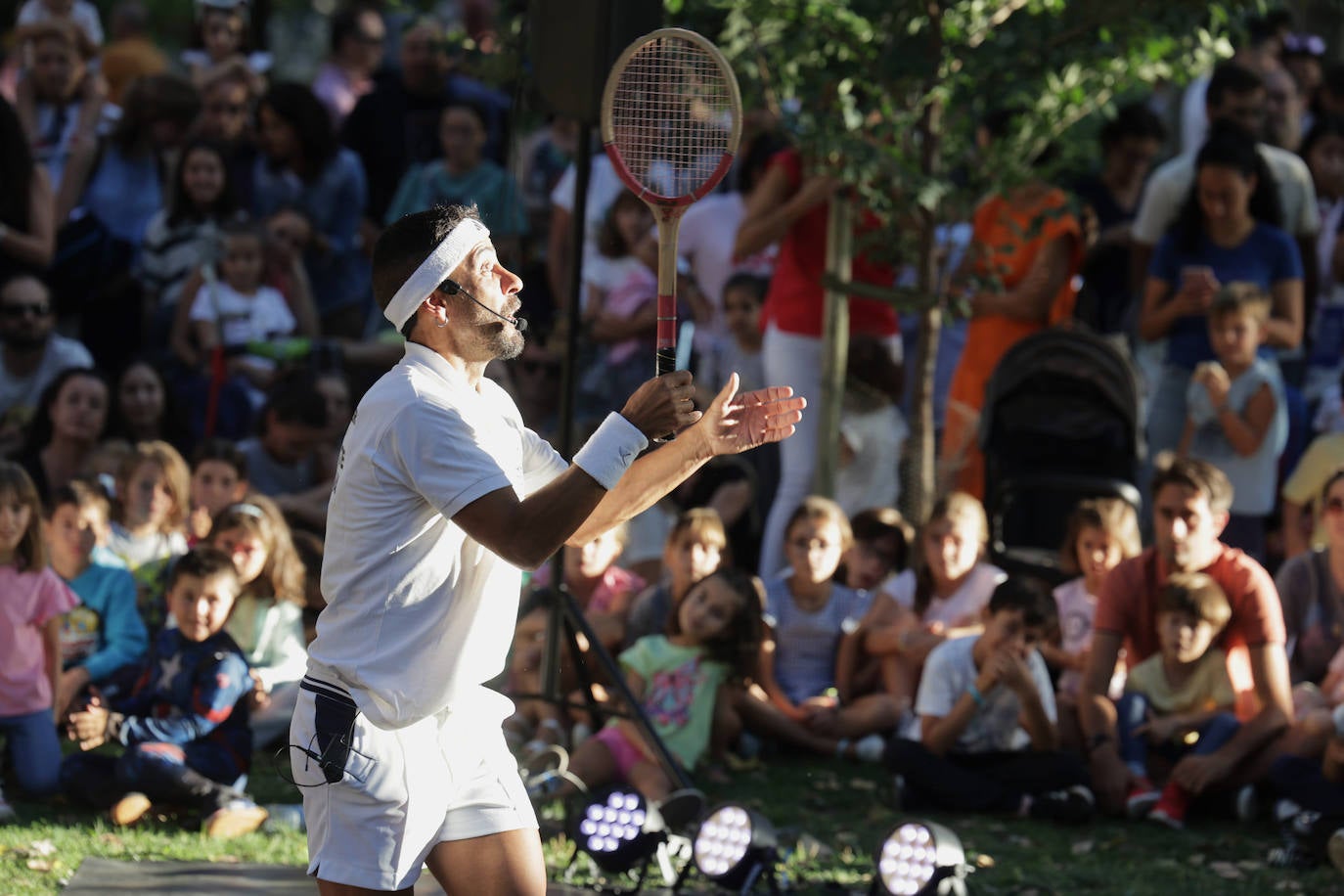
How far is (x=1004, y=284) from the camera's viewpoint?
8672mm

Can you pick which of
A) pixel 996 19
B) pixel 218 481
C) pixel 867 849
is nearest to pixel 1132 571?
pixel 867 849

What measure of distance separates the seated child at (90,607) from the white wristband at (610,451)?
3.99 m

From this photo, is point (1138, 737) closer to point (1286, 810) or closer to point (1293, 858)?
point (1286, 810)

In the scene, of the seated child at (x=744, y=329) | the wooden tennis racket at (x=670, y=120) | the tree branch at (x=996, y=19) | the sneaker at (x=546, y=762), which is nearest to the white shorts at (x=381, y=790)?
the wooden tennis racket at (x=670, y=120)

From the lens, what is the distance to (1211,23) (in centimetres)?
786

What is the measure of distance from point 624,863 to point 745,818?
0.39 m

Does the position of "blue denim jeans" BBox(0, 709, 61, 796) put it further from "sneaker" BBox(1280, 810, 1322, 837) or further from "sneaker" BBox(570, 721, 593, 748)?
"sneaker" BBox(1280, 810, 1322, 837)

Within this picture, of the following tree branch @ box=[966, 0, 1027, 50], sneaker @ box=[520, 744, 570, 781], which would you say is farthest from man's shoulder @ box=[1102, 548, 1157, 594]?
tree branch @ box=[966, 0, 1027, 50]

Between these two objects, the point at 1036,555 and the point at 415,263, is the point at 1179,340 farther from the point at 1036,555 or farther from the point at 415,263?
the point at 415,263

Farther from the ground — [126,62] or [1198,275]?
[126,62]

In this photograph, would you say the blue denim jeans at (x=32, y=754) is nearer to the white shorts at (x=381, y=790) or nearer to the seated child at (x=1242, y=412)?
the white shorts at (x=381, y=790)

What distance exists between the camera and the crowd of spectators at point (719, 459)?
6730 mm

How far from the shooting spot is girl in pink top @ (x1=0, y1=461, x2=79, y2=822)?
6.65m

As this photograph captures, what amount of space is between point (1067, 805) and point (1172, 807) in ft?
1.20
